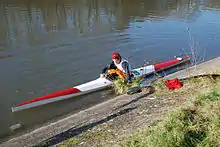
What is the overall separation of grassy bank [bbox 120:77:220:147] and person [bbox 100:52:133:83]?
3672mm

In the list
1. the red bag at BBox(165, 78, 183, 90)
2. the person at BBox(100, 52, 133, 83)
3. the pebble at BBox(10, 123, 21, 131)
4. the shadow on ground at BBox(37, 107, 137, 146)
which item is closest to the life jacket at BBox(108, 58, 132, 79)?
the person at BBox(100, 52, 133, 83)

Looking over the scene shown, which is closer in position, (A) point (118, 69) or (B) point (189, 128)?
(B) point (189, 128)

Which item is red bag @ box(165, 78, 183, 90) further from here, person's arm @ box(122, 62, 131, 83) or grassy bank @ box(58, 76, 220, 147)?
person's arm @ box(122, 62, 131, 83)

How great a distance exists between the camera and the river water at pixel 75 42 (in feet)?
27.5

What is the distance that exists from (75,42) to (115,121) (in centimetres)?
872

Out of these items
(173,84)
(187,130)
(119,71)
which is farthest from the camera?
(119,71)

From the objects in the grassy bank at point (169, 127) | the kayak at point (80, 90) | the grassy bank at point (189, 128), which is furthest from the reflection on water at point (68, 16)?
the grassy bank at point (189, 128)

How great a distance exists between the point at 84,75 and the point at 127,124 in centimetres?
521

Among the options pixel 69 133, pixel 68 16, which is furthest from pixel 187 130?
pixel 68 16

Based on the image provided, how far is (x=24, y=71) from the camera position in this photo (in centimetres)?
Answer: 1000

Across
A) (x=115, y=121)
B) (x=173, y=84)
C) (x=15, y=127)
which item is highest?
(x=173, y=84)

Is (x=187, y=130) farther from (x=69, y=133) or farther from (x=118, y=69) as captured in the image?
(x=118, y=69)

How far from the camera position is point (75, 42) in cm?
1330

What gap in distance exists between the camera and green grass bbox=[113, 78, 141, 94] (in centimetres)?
817
